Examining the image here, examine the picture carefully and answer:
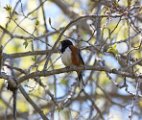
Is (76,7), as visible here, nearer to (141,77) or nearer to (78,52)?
(78,52)

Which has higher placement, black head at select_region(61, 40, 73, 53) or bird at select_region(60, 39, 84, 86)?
black head at select_region(61, 40, 73, 53)

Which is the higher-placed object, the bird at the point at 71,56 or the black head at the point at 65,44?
the black head at the point at 65,44

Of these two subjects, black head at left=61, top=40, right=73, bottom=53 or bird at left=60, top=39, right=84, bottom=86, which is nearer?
bird at left=60, top=39, right=84, bottom=86

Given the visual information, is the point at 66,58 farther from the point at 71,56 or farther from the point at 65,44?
the point at 65,44

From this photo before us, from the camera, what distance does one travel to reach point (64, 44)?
5703mm

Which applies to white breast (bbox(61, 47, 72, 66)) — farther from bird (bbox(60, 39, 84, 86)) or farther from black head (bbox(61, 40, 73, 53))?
black head (bbox(61, 40, 73, 53))

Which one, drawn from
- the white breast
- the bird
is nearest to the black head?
the bird

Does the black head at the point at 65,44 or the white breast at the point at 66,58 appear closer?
the white breast at the point at 66,58

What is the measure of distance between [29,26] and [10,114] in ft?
4.71

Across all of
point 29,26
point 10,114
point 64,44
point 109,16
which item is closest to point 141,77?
point 109,16

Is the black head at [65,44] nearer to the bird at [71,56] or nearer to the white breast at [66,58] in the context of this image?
the bird at [71,56]

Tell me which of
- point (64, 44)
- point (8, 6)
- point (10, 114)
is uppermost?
point (8, 6)

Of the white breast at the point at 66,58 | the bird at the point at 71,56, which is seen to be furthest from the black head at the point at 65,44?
the white breast at the point at 66,58

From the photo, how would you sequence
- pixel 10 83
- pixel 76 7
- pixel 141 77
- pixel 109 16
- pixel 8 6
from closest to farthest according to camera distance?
pixel 10 83 → pixel 141 77 → pixel 109 16 → pixel 8 6 → pixel 76 7
